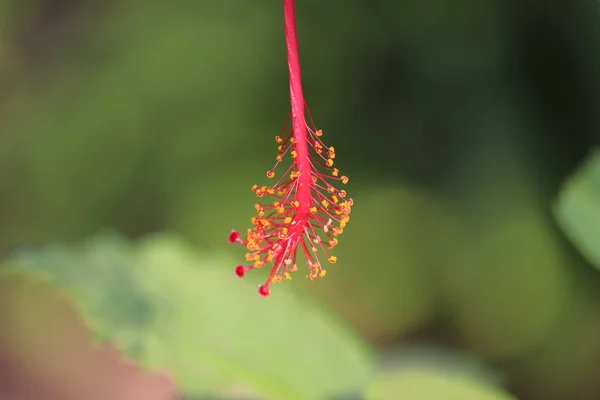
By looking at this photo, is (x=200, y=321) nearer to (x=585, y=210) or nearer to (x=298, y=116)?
(x=298, y=116)

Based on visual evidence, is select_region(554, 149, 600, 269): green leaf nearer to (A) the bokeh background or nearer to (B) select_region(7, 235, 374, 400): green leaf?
(A) the bokeh background

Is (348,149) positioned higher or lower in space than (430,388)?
higher

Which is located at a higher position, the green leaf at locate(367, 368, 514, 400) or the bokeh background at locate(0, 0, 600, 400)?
the bokeh background at locate(0, 0, 600, 400)

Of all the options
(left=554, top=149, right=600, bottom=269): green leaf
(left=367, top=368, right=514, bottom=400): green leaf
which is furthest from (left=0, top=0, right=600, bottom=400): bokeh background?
(left=554, top=149, right=600, bottom=269): green leaf

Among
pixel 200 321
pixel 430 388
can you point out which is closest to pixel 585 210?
pixel 430 388

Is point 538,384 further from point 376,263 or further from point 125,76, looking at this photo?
point 125,76

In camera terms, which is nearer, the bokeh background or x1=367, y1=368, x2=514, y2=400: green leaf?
x1=367, y1=368, x2=514, y2=400: green leaf
